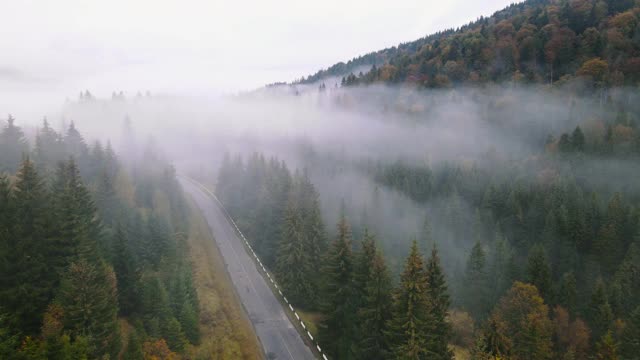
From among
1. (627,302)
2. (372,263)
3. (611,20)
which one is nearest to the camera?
(372,263)

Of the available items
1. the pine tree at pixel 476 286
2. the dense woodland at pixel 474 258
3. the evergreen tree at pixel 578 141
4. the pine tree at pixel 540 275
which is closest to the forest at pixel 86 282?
the dense woodland at pixel 474 258

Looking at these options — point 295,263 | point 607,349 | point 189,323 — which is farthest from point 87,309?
point 607,349

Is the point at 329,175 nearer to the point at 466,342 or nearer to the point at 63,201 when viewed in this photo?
the point at 466,342

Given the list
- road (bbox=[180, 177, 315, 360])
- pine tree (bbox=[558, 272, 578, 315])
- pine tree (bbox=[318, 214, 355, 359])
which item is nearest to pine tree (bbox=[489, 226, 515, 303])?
pine tree (bbox=[558, 272, 578, 315])

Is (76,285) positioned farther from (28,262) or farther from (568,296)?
(568,296)

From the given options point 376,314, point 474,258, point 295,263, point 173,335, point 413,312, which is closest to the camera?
point 413,312

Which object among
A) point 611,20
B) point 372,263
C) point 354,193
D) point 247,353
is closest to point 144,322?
point 247,353

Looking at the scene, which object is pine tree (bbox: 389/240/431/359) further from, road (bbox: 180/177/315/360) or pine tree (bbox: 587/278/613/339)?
pine tree (bbox: 587/278/613/339)
